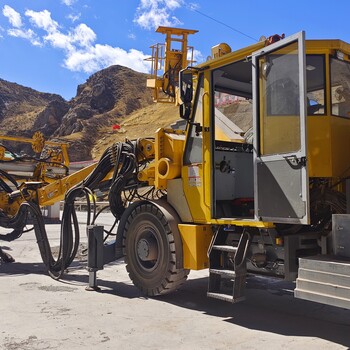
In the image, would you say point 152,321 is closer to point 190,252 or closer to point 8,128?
point 190,252

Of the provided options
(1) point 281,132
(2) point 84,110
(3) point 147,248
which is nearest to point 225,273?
(3) point 147,248

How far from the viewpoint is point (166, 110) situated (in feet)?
218

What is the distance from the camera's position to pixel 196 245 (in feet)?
18.8

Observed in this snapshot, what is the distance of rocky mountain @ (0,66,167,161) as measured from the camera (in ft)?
226

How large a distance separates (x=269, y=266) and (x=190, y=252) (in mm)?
1085

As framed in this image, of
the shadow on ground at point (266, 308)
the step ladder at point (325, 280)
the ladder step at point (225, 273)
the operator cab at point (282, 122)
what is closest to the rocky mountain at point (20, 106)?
the shadow on ground at point (266, 308)

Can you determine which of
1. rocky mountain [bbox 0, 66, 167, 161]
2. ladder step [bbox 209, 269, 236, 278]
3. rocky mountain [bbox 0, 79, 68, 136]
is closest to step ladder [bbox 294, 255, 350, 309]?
ladder step [bbox 209, 269, 236, 278]

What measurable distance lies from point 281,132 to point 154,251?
252 cm

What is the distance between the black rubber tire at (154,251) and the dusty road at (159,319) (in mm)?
250

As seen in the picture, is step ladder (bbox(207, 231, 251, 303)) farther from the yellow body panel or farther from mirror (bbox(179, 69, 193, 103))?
mirror (bbox(179, 69, 193, 103))

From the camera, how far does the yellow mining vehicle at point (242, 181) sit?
4555mm

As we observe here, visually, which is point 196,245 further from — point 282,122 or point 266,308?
point 282,122

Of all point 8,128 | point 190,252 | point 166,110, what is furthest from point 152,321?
point 8,128

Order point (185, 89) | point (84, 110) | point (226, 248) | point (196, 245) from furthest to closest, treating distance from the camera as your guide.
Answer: point (84, 110) < point (185, 89) < point (196, 245) < point (226, 248)
